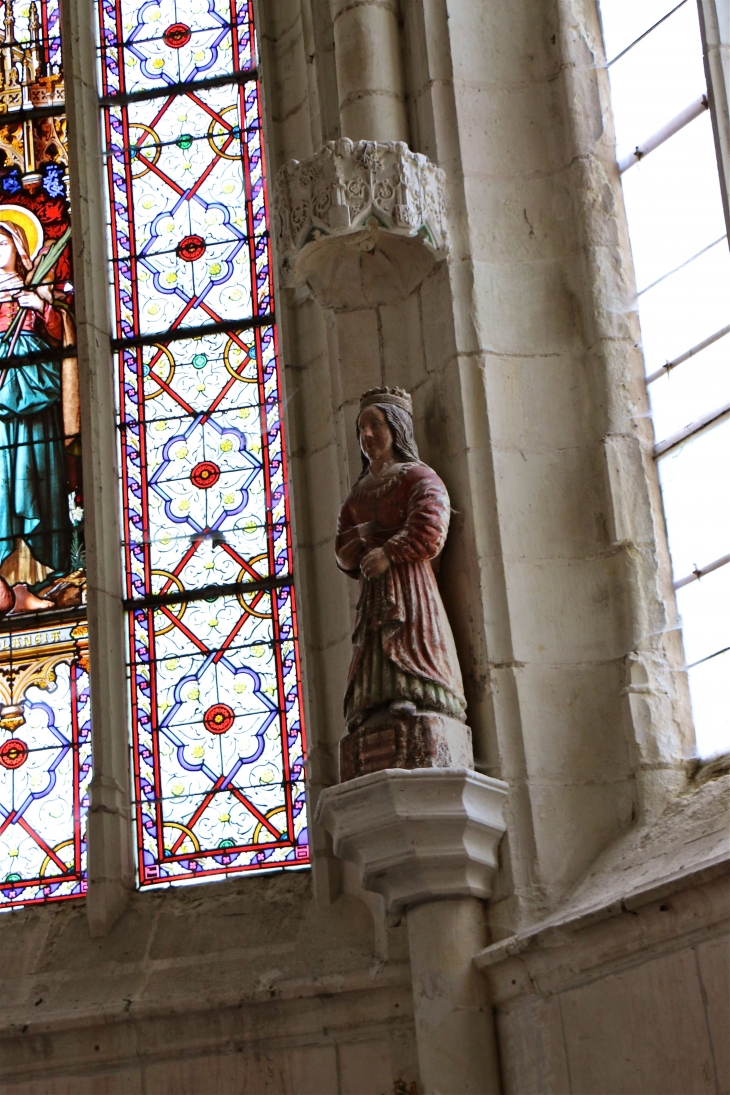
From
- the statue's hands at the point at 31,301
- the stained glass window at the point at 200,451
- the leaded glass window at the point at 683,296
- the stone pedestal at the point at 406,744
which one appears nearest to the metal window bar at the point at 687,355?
the leaded glass window at the point at 683,296

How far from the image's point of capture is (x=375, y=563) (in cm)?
613

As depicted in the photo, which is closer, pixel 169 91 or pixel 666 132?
pixel 666 132

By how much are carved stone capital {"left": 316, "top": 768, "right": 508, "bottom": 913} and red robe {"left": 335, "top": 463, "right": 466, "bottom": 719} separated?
25cm

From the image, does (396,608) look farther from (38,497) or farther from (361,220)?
(38,497)

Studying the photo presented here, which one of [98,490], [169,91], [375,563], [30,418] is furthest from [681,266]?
[30,418]

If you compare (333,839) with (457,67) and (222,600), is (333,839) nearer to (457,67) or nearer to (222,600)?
(222,600)

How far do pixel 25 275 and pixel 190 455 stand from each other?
3.61 ft

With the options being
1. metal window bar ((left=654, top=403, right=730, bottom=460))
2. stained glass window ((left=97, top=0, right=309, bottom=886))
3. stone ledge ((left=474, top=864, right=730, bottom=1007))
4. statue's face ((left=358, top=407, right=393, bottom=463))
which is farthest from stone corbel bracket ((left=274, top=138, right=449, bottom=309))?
stone ledge ((left=474, top=864, right=730, bottom=1007))

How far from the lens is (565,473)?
6.45 m

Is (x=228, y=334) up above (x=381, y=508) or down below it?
above

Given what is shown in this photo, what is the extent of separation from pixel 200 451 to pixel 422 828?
2.04 m

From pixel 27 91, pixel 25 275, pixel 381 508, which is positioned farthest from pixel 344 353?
pixel 27 91

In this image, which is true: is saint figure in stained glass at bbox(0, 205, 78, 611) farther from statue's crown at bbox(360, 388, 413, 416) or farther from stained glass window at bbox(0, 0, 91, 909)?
statue's crown at bbox(360, 388, 413, 416)

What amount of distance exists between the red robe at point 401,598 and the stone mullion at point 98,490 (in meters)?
1.12
